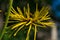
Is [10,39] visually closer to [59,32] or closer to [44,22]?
[44,22]

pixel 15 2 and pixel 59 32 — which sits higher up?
pixel 15 2

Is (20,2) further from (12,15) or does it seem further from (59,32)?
(59,32)

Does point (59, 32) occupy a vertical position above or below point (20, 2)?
below

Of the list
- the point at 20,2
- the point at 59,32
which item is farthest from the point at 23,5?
the point at 59,32

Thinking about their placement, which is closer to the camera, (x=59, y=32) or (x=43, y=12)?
(x=43, y=12)

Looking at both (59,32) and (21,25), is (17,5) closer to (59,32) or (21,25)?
(21,25)

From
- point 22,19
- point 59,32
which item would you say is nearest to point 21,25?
point 22,19

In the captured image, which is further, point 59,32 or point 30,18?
point 59,32
